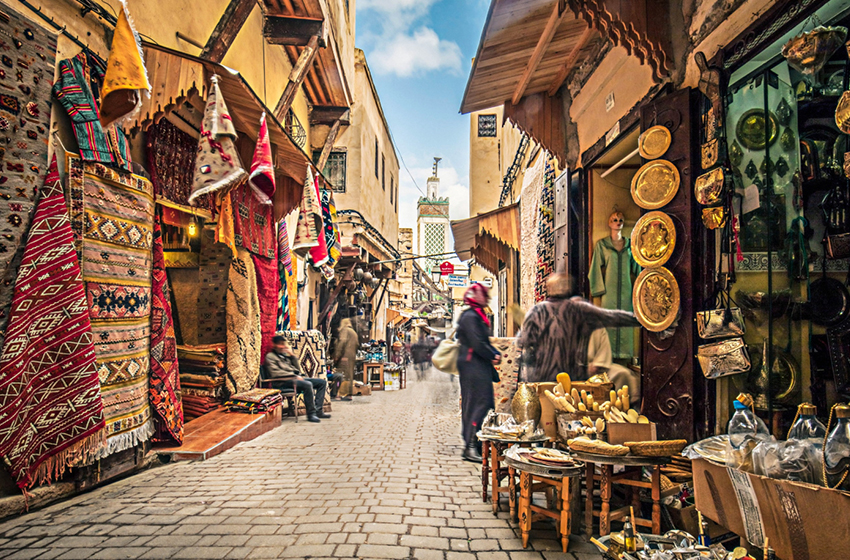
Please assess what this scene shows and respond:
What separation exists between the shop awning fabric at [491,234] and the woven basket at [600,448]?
23.4 ft

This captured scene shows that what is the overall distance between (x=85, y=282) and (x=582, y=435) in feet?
13.1

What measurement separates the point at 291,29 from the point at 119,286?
19.3 feet

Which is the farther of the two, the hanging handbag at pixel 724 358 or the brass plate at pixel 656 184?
the brass plate at pixel 656 184

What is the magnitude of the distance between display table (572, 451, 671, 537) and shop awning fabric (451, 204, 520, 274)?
7141 millimetres

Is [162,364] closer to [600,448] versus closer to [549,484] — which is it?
[549,484]

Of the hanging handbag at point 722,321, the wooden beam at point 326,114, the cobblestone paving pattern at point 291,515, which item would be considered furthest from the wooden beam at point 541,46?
the wooden beam at point 326,114

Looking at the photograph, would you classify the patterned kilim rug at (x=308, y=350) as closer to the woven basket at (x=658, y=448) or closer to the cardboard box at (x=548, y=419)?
the cardboard box at (x=548, y=419)

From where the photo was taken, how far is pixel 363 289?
14875 millimetres

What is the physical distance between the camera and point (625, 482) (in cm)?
292

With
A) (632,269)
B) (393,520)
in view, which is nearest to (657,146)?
(632,269)

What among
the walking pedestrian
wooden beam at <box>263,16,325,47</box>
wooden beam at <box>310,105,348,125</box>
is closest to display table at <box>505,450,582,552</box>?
wooden beam at <box>263,16,325,47</box>

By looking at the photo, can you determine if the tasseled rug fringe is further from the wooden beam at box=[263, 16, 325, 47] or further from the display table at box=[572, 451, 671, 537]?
the wooden beam at box=[263, 16, 325, 47]

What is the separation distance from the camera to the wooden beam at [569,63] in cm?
487

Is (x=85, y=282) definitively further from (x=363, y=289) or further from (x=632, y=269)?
(x=363, y=289)
